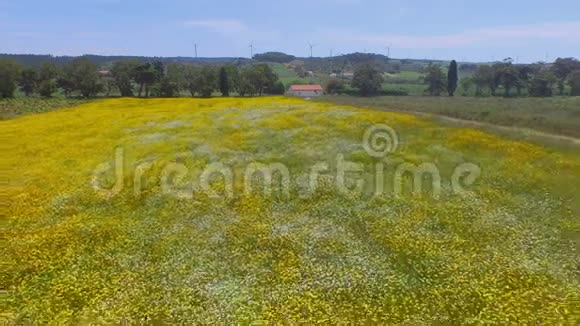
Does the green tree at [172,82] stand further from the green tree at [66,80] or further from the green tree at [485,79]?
Answer: the green tree at [485,79]

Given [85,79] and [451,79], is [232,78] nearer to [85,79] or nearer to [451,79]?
[85,79]

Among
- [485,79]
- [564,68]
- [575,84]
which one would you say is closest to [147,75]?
[485,79]

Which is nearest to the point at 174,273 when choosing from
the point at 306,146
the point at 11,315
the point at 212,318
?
the point at 212,318

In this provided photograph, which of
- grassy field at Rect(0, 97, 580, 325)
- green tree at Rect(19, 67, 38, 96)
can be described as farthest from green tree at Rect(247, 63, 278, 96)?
grassy field at Rect(0, 97, 580, 325)

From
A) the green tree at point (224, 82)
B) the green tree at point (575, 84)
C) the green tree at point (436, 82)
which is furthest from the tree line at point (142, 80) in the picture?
the green tree at point (575, 84)

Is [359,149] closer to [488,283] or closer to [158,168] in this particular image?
[158,168]
